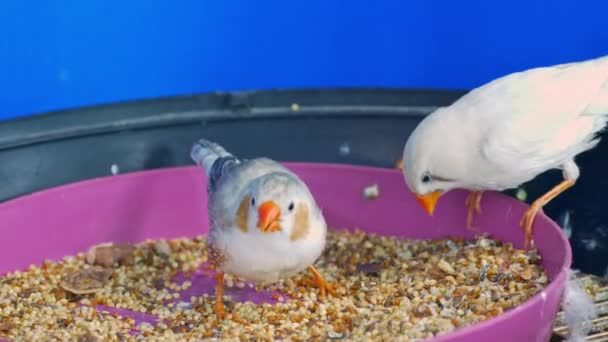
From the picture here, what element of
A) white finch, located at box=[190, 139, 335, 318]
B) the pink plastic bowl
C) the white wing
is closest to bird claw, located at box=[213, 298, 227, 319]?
white finch, located at box=[190, 139, 335, 318]

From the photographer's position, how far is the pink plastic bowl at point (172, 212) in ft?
9.15

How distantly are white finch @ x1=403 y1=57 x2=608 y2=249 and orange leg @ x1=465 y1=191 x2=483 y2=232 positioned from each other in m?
0.17

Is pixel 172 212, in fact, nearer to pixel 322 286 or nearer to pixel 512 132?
pixel 322 286

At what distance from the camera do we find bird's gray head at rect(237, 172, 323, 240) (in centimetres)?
221

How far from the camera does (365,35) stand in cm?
340

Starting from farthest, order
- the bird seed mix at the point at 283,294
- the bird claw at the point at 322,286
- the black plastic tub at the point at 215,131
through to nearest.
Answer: the black plastic tub at the point at 215,131
the bird claw at the point at 322,286
the bird seed mix at the point at 283,294

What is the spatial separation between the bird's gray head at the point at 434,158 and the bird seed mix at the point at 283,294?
0.71 feet

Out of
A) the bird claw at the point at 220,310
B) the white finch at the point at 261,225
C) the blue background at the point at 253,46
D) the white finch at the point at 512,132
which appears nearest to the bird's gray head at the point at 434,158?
the white finch at the point at 512,132

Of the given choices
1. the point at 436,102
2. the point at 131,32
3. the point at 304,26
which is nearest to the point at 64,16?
the point at 131,32

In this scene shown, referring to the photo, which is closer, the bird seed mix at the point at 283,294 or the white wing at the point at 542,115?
the bird seed mix at the point at 283,294

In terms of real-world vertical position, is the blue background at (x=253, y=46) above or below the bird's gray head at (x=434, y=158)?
above

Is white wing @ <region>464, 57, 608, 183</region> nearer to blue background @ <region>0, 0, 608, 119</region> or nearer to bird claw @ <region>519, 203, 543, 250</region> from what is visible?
bird claw @ <region>519, 203, 543, 250</region>

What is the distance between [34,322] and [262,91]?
1173mm

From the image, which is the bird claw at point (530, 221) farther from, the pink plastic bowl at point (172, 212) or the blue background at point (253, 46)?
the blue background at point (253, 46)
